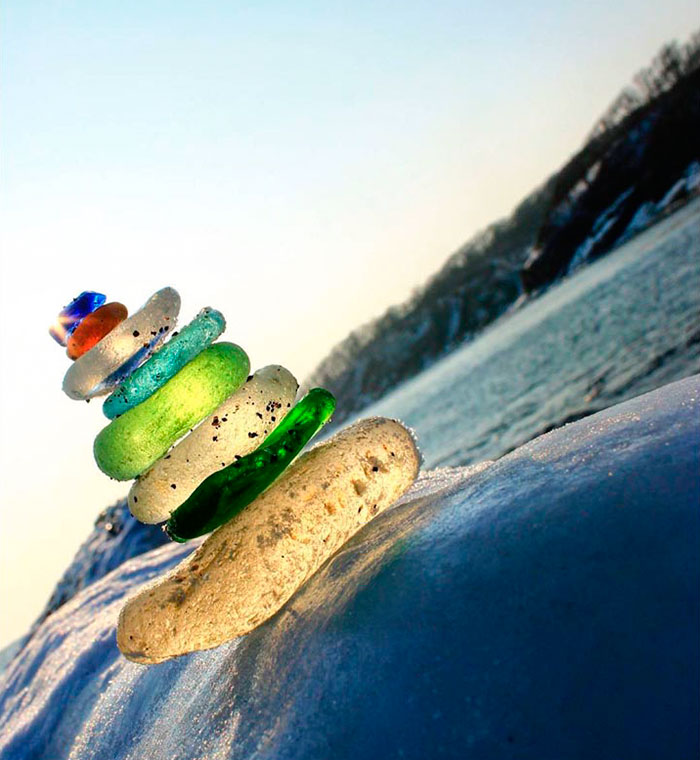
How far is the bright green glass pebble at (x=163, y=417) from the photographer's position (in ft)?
9.03

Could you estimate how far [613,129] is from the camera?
69.7 metres

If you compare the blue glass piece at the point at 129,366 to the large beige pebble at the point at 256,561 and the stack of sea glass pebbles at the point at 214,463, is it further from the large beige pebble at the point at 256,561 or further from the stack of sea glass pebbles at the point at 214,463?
the large beige pebble at the point at 256,561

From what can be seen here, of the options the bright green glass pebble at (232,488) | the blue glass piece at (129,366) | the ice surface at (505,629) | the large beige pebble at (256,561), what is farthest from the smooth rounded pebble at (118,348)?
the ice surface at (505,629)

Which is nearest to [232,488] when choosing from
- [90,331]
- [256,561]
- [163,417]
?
[256,561]

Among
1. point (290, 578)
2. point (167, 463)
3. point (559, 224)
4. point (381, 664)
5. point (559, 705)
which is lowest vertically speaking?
point (559, 224)

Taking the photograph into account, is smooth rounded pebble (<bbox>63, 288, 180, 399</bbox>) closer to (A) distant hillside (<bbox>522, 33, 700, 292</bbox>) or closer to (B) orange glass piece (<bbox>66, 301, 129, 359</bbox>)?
(B) orange glass piece (<bbox>66, 301, 129, 359</bbox>)

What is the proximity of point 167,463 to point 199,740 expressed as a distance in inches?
39.7

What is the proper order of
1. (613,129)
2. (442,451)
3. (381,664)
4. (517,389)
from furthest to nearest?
(613,129), (517,389), (442,451), (381,664)

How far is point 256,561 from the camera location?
7.66 feet

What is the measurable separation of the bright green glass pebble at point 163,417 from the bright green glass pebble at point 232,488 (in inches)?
12.8

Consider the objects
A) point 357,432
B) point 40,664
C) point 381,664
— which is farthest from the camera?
point 40,664

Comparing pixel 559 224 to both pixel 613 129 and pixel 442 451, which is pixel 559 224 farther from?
pixel 442 451

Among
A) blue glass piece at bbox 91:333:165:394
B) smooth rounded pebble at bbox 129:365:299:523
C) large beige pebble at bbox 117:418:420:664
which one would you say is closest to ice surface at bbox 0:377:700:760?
large beige pebble at bbox 117:418:420:664

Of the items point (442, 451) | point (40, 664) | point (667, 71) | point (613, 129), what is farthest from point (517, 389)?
point (667, 71)
